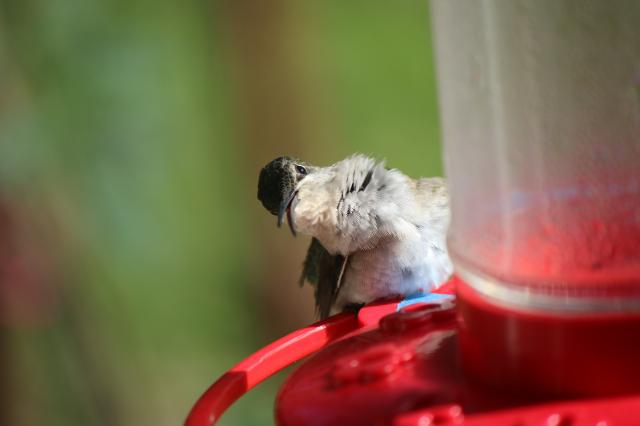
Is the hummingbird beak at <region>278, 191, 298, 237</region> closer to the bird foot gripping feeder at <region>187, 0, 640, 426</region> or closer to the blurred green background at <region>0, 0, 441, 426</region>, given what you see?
the bird foot gripping feeder at <region>187, 0, 640, 426</region>

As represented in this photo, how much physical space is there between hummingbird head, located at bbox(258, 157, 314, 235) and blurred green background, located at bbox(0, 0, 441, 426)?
83.2 inches

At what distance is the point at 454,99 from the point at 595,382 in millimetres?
597

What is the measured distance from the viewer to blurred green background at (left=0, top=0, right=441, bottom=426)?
5031 mm

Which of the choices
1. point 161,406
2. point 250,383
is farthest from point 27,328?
point 250,383

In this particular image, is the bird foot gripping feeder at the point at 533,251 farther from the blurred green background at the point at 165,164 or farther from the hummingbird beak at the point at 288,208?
the blurred green background at the point at 165,164

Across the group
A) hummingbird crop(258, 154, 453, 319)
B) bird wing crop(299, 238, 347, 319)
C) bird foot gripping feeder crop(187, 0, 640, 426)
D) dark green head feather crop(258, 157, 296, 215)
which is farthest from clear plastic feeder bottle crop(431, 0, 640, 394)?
bird wing crop(299, 238, 347, 319)

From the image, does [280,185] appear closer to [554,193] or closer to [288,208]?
[288,208]

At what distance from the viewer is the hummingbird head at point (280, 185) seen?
10.0ft

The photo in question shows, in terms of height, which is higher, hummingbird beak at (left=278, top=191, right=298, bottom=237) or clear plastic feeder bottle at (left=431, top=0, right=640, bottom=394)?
clear plastic feeder bottle at (left=431, top=0, right=640, bottom=394)

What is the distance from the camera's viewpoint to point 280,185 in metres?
3.07

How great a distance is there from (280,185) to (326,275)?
0.50 m

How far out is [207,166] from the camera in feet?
18.9

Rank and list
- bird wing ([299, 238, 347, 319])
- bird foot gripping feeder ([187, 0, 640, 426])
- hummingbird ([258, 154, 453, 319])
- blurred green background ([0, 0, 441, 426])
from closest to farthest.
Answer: bird foot gripping feeder ([187, 0, 640, 426]) → hummingbird ([258, 154, 453, 319]) → bird wing ([299, 238, 347, 319]) → blurred green background ([0, 0, 441, 426])

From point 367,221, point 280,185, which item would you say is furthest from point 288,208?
point 367,221
